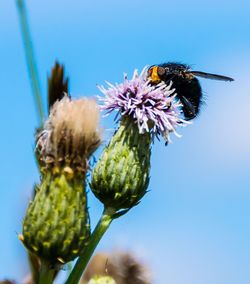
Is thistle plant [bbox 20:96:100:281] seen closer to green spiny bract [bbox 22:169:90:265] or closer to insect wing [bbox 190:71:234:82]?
green spiny bract [bbox 22:169:90:265]

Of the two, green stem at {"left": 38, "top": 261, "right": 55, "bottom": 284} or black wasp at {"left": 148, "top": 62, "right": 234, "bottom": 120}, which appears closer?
green stem at {"left": 38, "top": 261, "right": 55, "bottom": 284}

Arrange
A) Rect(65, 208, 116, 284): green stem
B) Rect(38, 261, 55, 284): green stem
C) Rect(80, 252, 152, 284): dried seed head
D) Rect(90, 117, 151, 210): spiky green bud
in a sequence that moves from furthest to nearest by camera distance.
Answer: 1. Rect(80, 252, 152, 284): dried seed head
2. Rect(90, 117, 151, 210): spiky green bud
3. Rect(65, 208, 116, 284): green stem
4. Rect(38, 261, 55, 284): green stem

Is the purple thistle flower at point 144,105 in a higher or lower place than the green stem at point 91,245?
higher

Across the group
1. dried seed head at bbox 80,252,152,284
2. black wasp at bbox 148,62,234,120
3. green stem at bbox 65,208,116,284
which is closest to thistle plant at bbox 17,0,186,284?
green stem at bbox 65,208,116,284

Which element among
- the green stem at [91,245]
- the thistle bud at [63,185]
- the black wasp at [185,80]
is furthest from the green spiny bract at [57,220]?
the black wasp at [185,80]

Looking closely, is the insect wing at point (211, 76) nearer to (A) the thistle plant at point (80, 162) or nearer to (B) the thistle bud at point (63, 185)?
(A) the thistle plant at point (80, 162)

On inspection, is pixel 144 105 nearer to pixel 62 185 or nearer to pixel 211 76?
pixel 211 76

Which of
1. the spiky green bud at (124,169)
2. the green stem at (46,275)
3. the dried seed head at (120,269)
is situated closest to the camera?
the green stem at (46,275)
